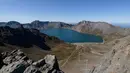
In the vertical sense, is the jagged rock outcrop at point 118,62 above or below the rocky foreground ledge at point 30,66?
above

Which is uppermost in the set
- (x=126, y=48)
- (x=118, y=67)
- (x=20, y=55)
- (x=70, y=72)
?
(x=126, y=48)

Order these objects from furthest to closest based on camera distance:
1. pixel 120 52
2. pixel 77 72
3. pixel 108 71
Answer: pixel 77 72
pixel 120 52
pixel 108 71

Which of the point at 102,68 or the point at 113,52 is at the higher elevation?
the point at 113,52

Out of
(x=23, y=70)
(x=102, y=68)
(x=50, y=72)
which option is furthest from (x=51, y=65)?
(x=102, y=68)

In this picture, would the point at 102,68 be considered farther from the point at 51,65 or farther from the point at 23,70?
the point at 23,70

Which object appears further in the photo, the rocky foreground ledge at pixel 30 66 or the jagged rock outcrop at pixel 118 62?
the rocky foreground ledge at pixel 30 66

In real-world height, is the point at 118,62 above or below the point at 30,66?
above

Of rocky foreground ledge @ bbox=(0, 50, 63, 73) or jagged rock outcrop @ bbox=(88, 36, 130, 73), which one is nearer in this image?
jagged rock outcrop @ bbox=(88, 36, 130, 73)

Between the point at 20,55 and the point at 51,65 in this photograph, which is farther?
the point at 20,55

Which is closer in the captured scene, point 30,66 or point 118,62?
point 118,62

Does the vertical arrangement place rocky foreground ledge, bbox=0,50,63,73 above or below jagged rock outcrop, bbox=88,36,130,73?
below

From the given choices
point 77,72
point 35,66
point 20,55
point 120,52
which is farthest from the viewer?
point 77,72
